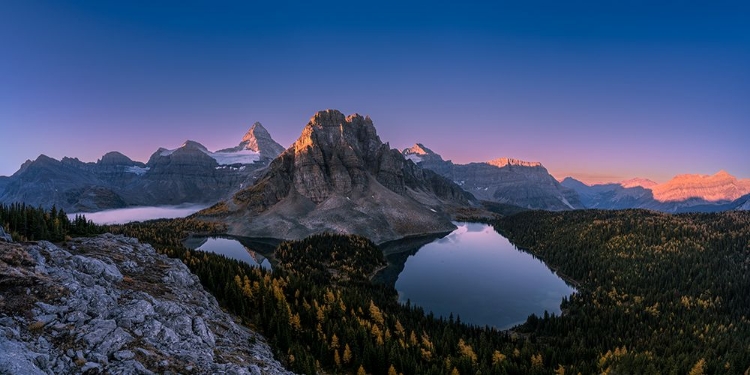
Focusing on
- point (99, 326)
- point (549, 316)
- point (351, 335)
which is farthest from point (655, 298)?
point (99, 326)

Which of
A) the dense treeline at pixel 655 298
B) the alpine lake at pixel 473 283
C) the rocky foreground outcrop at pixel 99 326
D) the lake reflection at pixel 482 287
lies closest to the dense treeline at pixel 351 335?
the rocky foreground outcrop at pixel 99 326

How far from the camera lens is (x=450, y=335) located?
72875mm

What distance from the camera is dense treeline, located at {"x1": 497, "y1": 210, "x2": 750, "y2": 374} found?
71812 millimetres

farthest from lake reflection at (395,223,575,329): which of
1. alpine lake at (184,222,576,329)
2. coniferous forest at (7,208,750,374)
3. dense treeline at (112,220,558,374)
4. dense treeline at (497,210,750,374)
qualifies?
dense treeline at (112,220,558,374)

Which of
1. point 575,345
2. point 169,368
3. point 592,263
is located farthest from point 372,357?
point 592,263

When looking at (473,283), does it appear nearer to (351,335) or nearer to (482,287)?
(482,287)

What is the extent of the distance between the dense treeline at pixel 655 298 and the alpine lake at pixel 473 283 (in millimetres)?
9624

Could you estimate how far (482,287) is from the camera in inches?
5079

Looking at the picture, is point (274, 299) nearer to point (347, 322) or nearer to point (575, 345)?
point (347, 322)

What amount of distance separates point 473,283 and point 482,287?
515cm

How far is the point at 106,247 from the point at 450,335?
6358 centimetres

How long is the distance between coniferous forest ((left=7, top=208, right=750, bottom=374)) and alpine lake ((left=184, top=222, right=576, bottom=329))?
305 inches

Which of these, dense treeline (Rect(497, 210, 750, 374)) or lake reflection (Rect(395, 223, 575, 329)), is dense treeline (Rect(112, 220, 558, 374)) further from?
lake reflection (Rect(395, 223, 575, 329))

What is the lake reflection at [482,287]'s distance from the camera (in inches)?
4156
